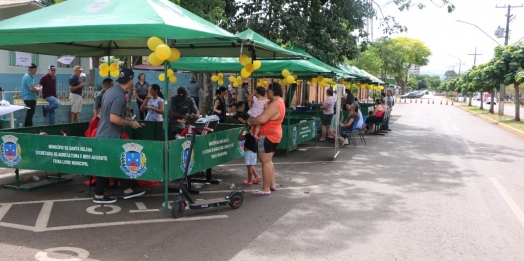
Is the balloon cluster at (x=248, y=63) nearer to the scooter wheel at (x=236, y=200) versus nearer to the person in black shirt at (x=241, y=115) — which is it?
the person in black shirt at (x=241, y=115)

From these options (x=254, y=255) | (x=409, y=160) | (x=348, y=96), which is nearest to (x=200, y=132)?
(x=254, y=255)

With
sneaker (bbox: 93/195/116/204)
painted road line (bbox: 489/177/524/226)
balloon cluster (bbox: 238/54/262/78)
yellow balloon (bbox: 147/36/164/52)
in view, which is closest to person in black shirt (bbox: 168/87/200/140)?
balloon cluster (bbox: 238/54/262/78)

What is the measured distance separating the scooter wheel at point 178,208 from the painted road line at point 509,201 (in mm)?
4599

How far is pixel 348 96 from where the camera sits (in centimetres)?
1631

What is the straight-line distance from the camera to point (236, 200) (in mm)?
6434

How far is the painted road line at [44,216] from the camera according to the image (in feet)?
18.0

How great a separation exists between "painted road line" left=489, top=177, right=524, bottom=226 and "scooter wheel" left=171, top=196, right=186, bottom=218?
460 centimetres

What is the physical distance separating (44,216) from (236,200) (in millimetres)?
2536

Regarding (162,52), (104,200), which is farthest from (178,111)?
(162,52)

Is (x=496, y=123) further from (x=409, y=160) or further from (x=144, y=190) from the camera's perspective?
(x=144, y=190)

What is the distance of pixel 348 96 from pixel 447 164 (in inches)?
241

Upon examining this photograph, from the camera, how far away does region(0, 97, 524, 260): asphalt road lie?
4.85 m

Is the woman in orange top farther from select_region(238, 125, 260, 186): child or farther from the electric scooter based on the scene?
the electric scooter

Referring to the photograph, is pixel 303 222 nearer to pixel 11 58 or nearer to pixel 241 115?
pixel 241 115
